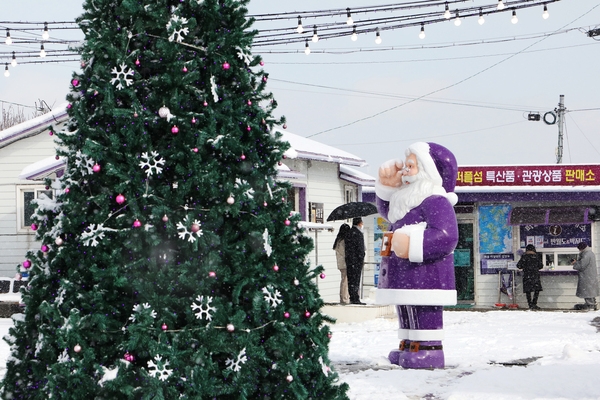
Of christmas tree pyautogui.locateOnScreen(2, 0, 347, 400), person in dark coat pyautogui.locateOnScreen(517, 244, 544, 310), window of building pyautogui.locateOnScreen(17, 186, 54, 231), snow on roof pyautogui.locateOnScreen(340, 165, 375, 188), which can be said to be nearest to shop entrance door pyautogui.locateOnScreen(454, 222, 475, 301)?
person in dark coat pyautogui.locateOnScreen(517, 244, 544, 310)

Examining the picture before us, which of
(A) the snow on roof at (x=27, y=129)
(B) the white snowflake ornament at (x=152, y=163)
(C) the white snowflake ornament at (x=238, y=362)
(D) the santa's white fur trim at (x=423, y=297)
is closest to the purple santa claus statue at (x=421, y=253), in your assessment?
(D) the santa's white fur trim at (x=423, y=297)

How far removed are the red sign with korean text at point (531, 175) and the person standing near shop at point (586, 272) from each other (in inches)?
75.5

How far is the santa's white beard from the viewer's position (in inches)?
330

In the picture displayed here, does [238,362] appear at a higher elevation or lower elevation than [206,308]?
lower

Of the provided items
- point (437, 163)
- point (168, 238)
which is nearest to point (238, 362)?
point (168, 238)

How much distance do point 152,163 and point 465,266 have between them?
17.0m

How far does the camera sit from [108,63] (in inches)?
173

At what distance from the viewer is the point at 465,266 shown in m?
20.4

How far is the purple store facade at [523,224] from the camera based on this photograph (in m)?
19.7

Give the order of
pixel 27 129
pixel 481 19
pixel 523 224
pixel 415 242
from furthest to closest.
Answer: pixel 523 224 < pixel 27 129 < pixel 481 19 < pixel 415 242

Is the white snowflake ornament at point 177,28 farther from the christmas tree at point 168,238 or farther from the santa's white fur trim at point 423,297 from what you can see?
the santa's white fur trim at point 423,297

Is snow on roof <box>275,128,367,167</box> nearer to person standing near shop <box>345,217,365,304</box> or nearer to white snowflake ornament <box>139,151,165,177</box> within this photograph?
person standing near shop <box>345,217,365,304</box>

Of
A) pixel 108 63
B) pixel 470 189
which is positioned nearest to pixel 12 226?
pixel 470 189

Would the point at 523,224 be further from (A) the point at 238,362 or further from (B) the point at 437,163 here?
(A) the point at 238,362
